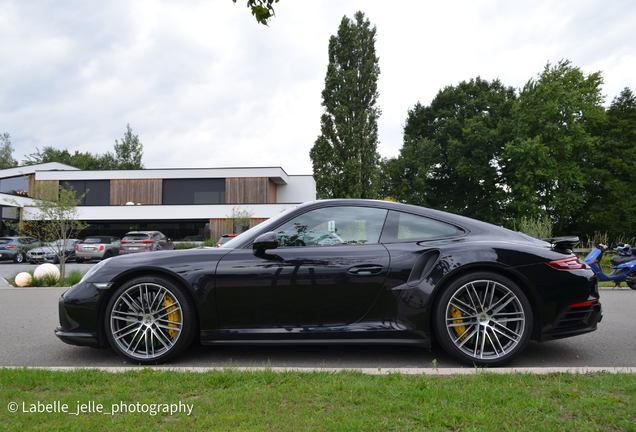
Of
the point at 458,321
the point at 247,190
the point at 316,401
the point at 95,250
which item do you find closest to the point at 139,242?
the point at 95,250

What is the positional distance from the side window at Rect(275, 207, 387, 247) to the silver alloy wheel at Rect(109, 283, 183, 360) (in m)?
1.08

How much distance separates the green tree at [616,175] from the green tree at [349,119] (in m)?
17.2

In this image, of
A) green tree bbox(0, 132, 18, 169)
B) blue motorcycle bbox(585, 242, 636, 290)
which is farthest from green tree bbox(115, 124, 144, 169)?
blue motorcycle bbox(585, 242, 636, 290)

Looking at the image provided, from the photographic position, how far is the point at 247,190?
123 feet

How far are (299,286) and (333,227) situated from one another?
63cm

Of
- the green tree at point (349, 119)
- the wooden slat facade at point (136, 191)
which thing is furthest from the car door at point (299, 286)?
the wooden slat facade at point (136, 191)

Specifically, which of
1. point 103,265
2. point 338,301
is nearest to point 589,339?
point 338,301

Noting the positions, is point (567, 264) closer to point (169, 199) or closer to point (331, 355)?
point (331, 355)

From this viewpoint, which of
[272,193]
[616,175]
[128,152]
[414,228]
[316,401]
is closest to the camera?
[316,401]

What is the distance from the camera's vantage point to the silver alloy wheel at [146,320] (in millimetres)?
3576

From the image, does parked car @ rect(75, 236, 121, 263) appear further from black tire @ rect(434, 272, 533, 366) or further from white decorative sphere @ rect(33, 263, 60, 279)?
black tire @ rect(434, 272, 533, 366)

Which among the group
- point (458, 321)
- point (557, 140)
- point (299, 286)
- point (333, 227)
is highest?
point (557, 140)

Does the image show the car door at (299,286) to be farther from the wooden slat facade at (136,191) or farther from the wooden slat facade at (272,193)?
the wooden slat facade at (136,191)

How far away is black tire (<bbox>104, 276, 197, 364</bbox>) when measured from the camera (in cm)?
355
